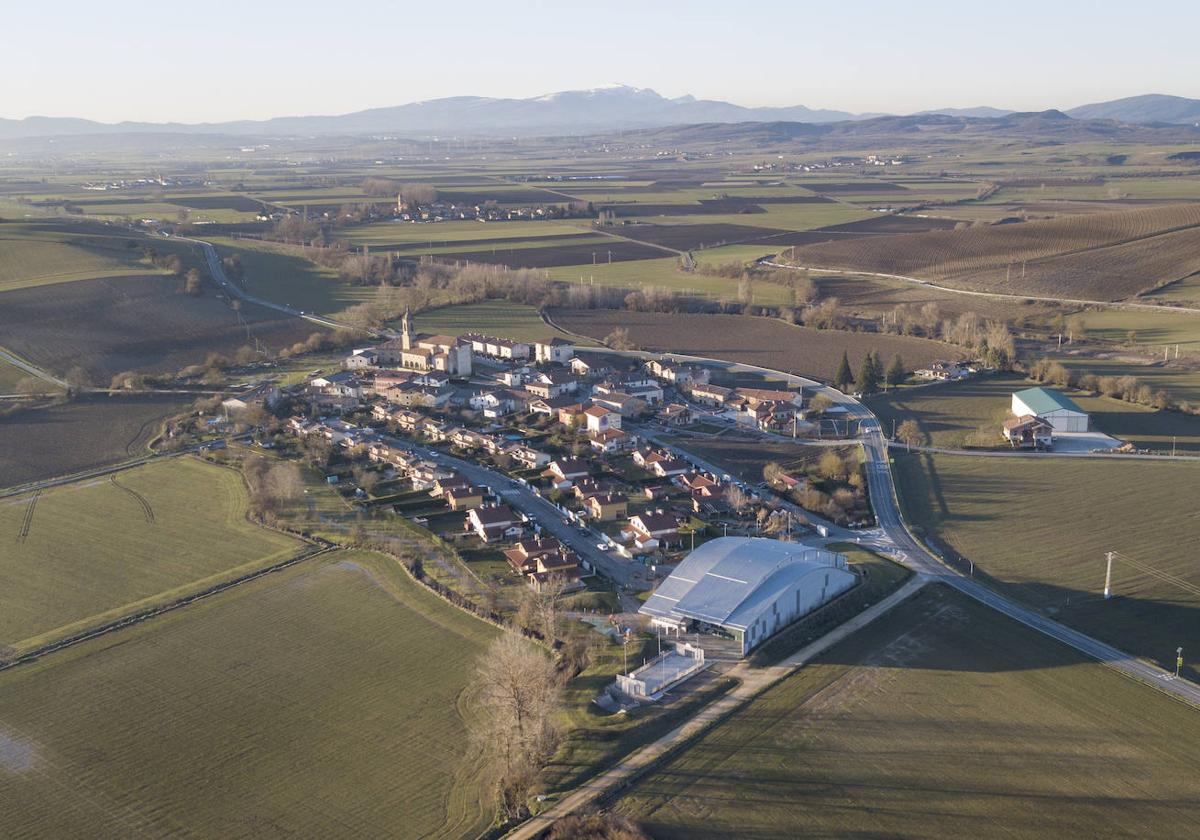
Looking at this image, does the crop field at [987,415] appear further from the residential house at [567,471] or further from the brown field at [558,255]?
the brown field at [558,255]

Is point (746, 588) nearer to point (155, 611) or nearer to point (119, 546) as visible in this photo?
point (155, 611)

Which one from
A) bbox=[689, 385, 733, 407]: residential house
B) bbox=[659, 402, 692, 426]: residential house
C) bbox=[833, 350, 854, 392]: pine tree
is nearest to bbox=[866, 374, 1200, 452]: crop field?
bbox=[833, 350, 854, 392]: pine tree

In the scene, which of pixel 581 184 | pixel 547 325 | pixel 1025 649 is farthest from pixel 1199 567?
pixel 581 184

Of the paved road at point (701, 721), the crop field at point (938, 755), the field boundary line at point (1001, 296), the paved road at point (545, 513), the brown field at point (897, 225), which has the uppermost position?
the brown field at point (897, 225)

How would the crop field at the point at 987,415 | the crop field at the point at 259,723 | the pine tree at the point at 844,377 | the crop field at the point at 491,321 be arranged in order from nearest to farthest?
the crop field at the point at 259,723
the crop field at the point at 987,415
the pine tree at the point at 844,377
the crop field at the point at 491,321

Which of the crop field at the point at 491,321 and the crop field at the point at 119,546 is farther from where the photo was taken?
the crop field at the point at 491,321

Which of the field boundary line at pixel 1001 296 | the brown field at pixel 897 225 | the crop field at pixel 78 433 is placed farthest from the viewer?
the brown field at pixel 897 225

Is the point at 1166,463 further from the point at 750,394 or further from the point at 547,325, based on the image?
the point at 547,325

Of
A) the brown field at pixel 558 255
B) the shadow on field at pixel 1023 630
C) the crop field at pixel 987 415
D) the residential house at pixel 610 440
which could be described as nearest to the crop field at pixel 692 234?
the brown field at pixel 558 255
